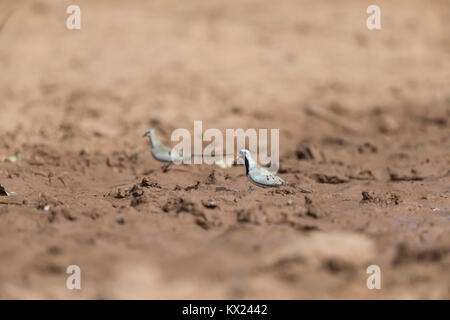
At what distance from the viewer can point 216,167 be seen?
6.19 metres

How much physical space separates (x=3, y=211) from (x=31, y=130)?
3462 mm

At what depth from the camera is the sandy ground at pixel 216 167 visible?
136 inches

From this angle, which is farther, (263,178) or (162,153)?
(162,153)

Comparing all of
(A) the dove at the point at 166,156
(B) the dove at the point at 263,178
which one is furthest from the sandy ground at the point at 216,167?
(A) the dove at the point at 166,156

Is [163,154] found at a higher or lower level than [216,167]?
higher

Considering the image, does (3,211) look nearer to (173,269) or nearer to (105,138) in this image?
(173,269)

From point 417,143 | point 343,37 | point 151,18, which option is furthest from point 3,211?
point 343,37

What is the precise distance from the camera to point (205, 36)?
1118 cm

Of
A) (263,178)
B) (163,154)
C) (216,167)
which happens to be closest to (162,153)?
(163,154)

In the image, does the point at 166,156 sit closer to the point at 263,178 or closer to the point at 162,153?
the point at 162,153

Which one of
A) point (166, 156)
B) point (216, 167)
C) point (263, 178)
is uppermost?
point (166, 156)

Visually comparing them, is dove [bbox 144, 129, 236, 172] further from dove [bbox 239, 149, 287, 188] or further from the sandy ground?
dove [bbox 239, 149, 287, 188]

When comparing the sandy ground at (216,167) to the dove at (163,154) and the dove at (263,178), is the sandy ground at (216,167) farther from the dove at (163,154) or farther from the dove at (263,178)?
the dove at (163,154)
